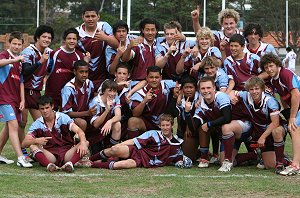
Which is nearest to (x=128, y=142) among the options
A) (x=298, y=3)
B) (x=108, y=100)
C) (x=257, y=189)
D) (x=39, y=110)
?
(x=108, y=100)

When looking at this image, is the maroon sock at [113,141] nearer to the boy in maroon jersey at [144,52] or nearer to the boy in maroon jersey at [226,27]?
the boy in maroon jersey at [144,52]

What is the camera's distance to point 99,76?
870cm

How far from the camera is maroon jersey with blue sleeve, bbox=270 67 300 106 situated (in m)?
7.33

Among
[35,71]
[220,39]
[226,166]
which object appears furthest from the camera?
[220,39]

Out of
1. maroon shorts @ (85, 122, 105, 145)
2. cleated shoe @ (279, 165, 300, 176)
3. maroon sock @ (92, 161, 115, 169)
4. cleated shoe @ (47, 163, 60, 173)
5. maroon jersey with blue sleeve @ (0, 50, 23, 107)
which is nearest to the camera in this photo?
cleated shoe @ (279, 165, 300, 176)

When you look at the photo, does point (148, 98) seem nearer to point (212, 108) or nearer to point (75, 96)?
point (212, 108)

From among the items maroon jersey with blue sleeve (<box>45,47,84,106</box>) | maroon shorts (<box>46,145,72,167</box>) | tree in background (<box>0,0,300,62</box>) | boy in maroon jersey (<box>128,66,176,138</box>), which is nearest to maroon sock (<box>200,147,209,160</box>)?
boy in maroon jersey (<box>128,66,176,138</box>)

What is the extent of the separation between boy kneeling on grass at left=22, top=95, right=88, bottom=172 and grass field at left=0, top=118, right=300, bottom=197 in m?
0.18

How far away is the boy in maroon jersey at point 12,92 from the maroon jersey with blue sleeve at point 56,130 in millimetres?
349

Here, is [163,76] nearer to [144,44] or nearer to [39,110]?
[144,44]

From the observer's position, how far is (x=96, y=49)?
335 inches

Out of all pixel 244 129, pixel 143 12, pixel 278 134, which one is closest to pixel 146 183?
pixel 244 129

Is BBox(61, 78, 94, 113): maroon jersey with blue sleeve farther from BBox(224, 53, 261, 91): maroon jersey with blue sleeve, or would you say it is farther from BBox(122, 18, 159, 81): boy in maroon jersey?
BBox(224, 53, 261, 91): maroon jersey with blue sleeve

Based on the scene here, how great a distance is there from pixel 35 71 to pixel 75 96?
62 centimetres
